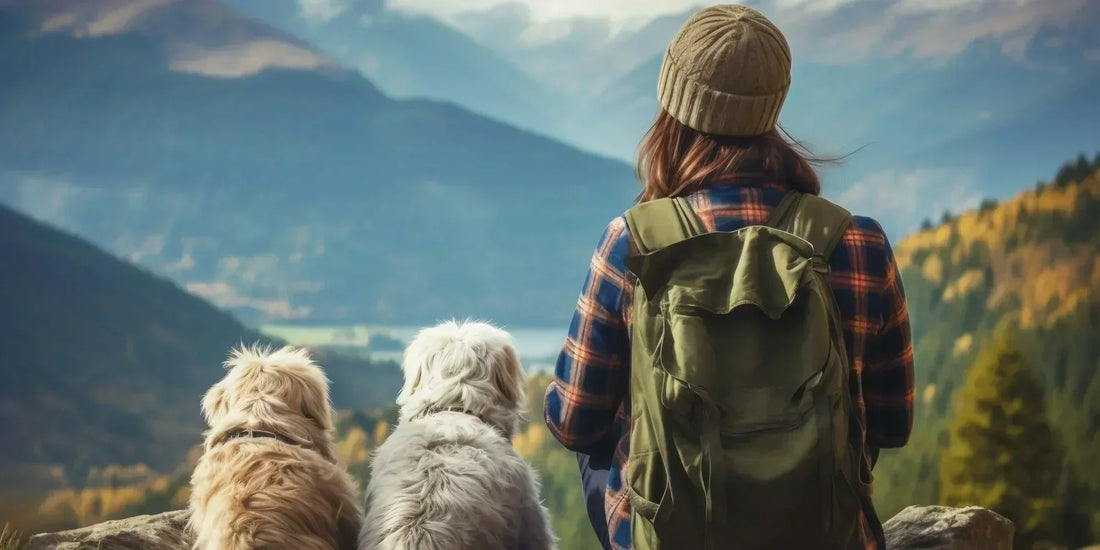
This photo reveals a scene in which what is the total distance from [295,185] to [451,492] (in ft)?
10.7

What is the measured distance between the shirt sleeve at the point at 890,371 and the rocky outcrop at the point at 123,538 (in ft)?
7.64

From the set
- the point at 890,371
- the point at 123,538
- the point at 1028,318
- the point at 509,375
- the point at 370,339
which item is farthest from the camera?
the point at 370,339

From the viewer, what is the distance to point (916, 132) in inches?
213

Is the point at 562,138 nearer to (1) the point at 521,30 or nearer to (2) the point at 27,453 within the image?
(1) the point at 521,30

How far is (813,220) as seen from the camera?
1.99 m

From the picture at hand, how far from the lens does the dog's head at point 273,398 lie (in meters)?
2.93

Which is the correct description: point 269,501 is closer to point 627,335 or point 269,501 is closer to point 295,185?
point 627,335

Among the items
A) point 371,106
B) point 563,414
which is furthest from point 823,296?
point 371,106

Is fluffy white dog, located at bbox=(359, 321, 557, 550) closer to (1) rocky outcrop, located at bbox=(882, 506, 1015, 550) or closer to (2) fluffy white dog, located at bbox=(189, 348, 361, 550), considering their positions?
(2) fluffy white dog, located at bbox=(189, 348, 361, 550)

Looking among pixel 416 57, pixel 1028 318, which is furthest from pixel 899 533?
pixel 416 57

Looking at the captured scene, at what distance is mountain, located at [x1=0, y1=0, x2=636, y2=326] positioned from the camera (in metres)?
5.24

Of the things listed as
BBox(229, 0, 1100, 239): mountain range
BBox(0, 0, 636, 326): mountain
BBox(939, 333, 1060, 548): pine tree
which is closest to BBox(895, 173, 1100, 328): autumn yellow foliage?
BBox(229, 0, 1100, 239): mountain range

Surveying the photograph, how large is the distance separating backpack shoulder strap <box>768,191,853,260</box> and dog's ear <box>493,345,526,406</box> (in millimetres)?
1416

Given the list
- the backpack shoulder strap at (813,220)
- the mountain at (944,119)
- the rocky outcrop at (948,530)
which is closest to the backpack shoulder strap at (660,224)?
the backpack shoulder strap at (813,220)
